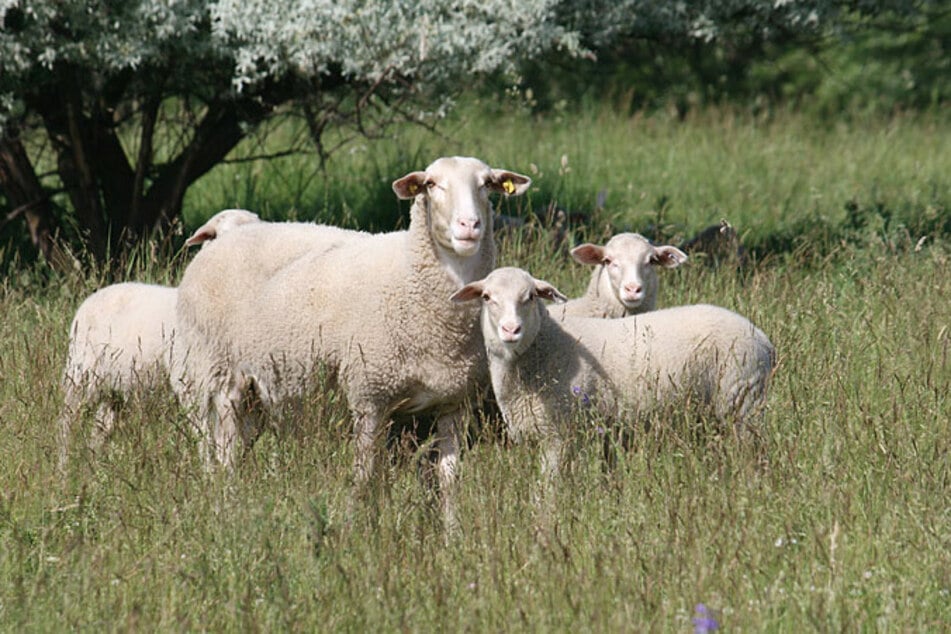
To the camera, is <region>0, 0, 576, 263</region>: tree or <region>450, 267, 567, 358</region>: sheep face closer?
<region>450, 267, 567, 358</region>: sheep face

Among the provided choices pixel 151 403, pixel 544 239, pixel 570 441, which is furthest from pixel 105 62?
pixel 570 441

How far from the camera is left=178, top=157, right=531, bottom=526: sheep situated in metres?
5.20

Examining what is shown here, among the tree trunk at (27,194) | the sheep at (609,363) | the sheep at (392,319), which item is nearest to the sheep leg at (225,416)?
the sheep at (392,319)

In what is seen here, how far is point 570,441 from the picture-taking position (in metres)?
4.99

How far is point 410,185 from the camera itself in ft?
17.6

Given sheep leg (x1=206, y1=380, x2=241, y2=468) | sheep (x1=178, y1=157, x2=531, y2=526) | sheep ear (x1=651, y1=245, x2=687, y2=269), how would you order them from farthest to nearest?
sheep ear (x1=651, y1=245, x2=687, y2=269) < sheep leg (x1=206, y1=380, x2=241, y2=468) < sheep (x1=178, y1=157, x2=531, y2=526)

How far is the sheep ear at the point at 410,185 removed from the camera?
5.30 meters

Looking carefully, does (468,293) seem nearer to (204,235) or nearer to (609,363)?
(609,363)

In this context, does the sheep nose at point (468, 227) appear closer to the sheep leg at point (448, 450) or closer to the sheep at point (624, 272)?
the sheep leg at point (448, 450)

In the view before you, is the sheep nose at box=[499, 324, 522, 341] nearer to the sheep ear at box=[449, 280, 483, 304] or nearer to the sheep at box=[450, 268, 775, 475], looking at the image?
the sheep at box=[450, 268, 775, 475]

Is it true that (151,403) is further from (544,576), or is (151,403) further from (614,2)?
(614,2)

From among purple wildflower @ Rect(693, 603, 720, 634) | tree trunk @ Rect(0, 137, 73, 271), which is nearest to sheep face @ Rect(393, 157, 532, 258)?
purple wildflower @ Rect(693, 603, 720, 634)

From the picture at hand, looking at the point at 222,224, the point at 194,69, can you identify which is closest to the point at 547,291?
the point at 222,224

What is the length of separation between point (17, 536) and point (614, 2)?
5568mm
